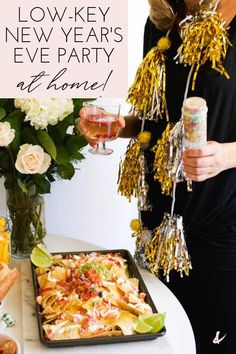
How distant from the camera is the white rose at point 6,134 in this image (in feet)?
4.32

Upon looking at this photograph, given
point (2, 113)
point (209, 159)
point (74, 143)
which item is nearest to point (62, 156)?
point (74, 143)

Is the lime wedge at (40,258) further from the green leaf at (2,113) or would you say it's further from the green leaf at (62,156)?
the green leaf at (2,113)

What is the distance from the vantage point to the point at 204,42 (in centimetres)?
128

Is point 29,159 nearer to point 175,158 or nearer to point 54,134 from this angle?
point 54,134

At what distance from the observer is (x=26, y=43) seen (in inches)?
52.9

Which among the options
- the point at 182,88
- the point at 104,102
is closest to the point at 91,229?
the point at 104,102

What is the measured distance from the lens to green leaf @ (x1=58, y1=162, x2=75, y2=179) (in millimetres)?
1448

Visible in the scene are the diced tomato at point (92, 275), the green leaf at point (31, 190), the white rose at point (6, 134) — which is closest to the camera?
the diced tomato at point (92, 275)

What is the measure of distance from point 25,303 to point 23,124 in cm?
41

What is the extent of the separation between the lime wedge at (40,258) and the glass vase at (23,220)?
10 centimetres

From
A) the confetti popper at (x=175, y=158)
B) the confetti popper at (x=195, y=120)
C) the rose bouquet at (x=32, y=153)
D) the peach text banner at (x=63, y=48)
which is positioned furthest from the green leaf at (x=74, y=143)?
the confetti popper at (x=195, y=120)

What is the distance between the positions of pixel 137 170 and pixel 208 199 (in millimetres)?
201

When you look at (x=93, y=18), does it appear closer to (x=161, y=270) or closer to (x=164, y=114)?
(x=164, y=114)

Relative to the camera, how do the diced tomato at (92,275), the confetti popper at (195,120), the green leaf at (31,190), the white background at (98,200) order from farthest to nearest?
the white background at (98,200) → the green leaf at (31,190) → the diced tomato at (92,275) → the confetti popper at (195,120)
